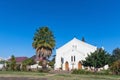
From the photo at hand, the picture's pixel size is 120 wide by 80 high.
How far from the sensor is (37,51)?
236 ft

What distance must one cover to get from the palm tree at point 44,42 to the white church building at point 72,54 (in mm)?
9845

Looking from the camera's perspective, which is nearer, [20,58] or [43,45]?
[43,45]

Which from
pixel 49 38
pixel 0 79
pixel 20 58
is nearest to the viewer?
pixel 0 79

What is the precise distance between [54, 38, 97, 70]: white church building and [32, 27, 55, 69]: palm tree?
388 inches

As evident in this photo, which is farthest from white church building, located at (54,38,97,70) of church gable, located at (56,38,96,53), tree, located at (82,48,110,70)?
tree, located at (82,48,110,70)

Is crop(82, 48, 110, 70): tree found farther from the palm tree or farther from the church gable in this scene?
the church gable

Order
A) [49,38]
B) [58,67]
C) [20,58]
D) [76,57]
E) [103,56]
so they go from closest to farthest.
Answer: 1. [103,56]
2. [49,38]
3. [76,57]
4. [58,67]
5. [20,58]

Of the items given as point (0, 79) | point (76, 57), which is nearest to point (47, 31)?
point (76, 57)

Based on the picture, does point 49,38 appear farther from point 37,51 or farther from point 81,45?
point 81,45

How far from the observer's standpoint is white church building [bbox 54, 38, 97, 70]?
7850cm

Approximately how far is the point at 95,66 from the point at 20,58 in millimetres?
54583

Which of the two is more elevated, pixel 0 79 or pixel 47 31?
pixel 47 31

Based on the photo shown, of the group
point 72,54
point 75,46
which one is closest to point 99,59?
point 72,54

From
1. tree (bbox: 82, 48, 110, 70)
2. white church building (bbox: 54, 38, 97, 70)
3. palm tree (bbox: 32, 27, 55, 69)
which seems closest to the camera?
tree (bbox: 82, 48, 110, 70)
